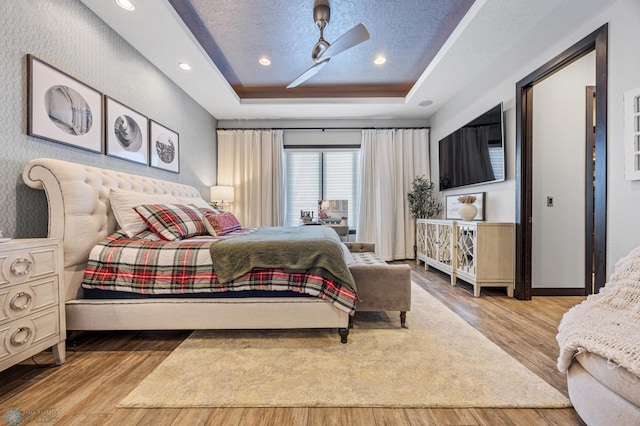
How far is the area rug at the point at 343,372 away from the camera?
129 centimetres

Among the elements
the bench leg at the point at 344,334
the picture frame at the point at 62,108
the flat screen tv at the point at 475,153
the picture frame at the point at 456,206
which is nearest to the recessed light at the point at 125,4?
the picture frame at the point at 62,108

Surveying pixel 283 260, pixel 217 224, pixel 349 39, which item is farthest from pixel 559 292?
pixel 217 224

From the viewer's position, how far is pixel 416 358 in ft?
5.38

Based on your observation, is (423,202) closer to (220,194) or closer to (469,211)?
(469,211)

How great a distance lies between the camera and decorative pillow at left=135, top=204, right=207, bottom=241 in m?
2.05

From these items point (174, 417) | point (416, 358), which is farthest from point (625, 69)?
point (174, 417)

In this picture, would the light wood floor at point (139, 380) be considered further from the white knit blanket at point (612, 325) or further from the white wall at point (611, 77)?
the white wall at point (611, 77)

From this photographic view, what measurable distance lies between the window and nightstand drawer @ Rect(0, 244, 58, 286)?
12.1ft

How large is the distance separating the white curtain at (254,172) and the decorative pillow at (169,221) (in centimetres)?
248

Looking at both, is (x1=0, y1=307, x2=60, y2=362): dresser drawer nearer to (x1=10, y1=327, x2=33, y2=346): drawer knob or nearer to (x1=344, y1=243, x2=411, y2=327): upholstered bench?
(x1=10, y1=327, x2=33, y2=346): drawer knob

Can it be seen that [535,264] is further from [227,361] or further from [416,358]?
[227,361]

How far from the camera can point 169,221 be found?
2.11 metres

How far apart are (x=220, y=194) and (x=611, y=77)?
4.49m

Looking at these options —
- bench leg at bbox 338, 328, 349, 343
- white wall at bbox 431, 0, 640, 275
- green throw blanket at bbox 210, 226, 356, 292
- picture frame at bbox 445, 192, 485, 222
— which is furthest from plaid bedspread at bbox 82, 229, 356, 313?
picture frame at bbox 445, 192, 485, 222
